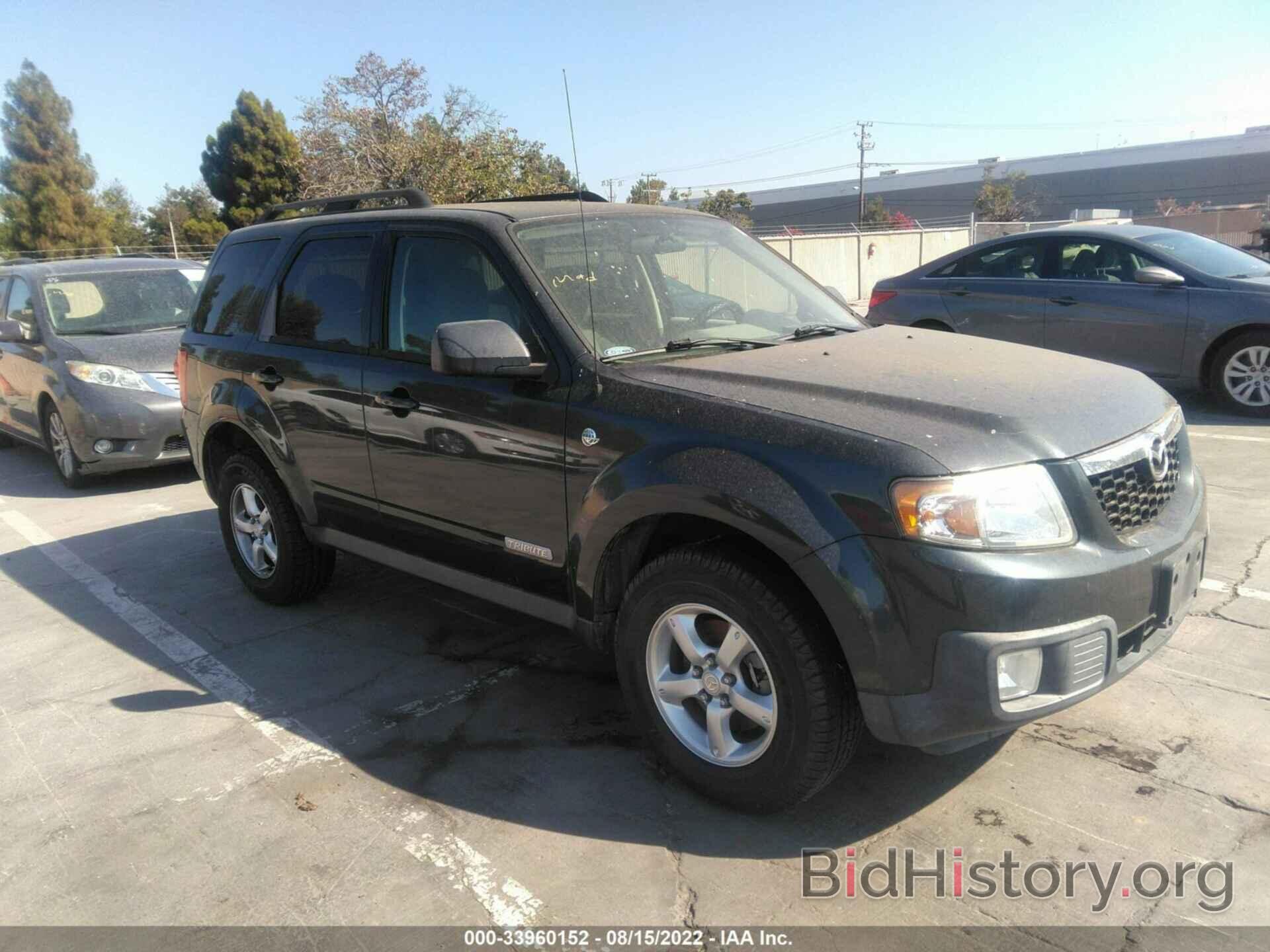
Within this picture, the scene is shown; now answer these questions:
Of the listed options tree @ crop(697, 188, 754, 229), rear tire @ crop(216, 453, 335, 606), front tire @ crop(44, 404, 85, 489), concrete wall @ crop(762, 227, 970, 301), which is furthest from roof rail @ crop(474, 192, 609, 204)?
tree @ crop(697, 188, 754, 229)

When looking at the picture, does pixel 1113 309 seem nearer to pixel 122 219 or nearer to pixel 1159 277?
pixel 1159 277

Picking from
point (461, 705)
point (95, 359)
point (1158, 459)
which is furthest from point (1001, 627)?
Answer: point (95, 359)

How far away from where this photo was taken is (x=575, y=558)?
3.40m

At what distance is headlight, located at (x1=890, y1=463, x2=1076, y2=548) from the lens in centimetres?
258

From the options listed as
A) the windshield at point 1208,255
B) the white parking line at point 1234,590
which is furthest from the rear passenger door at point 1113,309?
the white parking line at point 1234,590

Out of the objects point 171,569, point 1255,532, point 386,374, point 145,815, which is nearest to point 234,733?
point 145,815

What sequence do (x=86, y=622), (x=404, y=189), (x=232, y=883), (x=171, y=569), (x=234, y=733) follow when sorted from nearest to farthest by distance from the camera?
(x=232, y=883) < (x=234, y=733) < (x=404, y=189) < (x=86, y=622) < (x=171, y=569)

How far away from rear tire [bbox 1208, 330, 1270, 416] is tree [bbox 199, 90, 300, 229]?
37.8 meters

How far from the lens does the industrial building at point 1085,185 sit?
6938cm

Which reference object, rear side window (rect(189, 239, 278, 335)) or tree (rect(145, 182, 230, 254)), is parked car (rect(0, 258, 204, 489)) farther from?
tree (rect(145, 182, 230, 254))

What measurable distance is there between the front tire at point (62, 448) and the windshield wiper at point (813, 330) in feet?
21.8

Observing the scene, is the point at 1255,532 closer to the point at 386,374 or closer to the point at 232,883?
the point at 386,374

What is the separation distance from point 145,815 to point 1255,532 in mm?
5443

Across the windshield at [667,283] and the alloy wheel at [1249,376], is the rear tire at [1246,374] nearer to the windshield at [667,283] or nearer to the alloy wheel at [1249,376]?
the alloy wheel at [1249,376]
